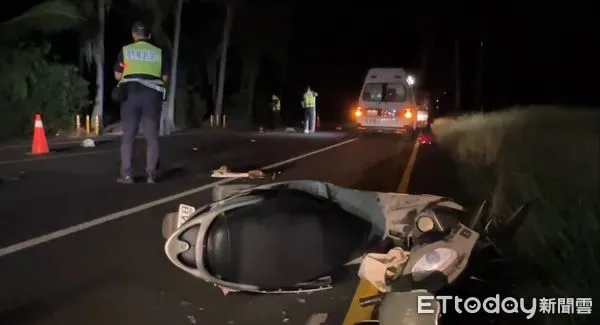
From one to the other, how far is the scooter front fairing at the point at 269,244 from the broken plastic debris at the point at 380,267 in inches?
6.6

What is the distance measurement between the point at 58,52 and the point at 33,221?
928 inches

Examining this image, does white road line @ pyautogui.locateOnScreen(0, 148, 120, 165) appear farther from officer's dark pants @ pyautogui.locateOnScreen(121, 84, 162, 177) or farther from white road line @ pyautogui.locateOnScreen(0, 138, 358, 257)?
white road line @ pyautogui.locateOnScreen(0, 138, 358, 257)

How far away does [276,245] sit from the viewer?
198 inches

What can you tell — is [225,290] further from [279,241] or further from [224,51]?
[224,51]

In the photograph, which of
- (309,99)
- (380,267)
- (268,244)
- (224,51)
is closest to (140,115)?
(268,244)

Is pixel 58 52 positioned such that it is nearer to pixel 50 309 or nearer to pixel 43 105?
pixel 43 105

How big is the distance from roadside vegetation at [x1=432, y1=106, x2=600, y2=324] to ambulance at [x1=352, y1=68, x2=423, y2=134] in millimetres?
16504

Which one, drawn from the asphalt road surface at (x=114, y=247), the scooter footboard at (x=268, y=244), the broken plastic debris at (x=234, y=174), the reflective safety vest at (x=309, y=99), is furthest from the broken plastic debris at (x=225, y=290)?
the reflective safety vest at (x=309, y=99)

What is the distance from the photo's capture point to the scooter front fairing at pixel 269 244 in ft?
16.5

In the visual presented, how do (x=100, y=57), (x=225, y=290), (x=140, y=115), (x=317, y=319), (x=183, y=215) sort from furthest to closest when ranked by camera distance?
1. (x=100, y=57)
2. (x=140, y=115)
3. (x=183, y=215)
4. (x=225, y=290)
5. (x=317, y=319)

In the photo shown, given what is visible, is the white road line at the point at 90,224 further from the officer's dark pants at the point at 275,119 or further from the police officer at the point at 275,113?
the officer's dark pants at the point at 275,119

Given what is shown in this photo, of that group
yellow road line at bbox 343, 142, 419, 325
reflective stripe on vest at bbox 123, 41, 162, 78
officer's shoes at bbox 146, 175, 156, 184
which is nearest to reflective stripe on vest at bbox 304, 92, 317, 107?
officer's shoes at bbox 146, 175, 156, 184

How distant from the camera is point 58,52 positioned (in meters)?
30.3

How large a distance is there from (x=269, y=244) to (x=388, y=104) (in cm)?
2094
